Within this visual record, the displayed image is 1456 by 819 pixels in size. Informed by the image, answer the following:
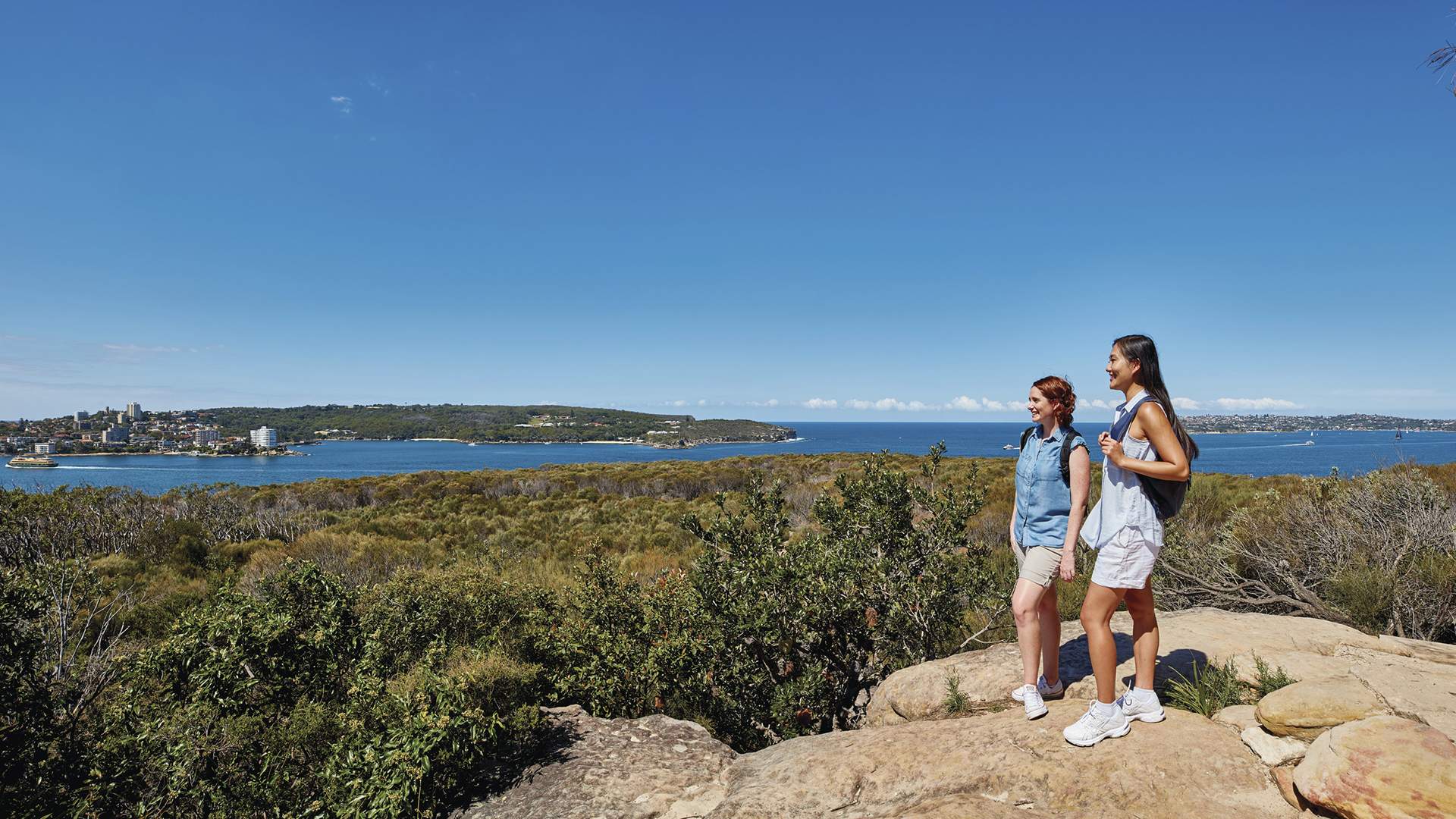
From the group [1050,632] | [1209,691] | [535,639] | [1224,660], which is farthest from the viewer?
[535,639]

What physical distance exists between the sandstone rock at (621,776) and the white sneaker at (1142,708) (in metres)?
2.53

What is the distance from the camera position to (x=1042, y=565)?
3.95 meters

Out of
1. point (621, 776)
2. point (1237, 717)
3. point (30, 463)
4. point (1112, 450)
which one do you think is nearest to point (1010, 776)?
point (1237, 717)

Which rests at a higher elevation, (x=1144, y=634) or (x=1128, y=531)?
(x=1128, y=531)

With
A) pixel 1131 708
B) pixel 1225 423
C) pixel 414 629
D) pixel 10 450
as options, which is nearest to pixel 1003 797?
pixel 1131 708

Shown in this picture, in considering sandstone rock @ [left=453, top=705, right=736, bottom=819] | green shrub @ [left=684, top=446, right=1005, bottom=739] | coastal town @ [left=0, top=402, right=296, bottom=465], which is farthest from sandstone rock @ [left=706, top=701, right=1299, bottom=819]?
coastal town @ [left=0, top=402, right=296, bottom=465]

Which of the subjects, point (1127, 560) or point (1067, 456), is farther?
point (1067, 456)

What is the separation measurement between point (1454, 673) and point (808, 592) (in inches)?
172

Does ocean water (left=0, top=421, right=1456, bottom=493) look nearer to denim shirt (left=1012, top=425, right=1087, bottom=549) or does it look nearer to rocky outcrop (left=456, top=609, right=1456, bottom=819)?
rocky outcrop (left=456, top=609, right=1456, bottom=819)

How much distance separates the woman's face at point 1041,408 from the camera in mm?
3949

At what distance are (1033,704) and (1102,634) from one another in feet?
2.35

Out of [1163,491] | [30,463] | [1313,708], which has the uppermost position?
[1163,491]

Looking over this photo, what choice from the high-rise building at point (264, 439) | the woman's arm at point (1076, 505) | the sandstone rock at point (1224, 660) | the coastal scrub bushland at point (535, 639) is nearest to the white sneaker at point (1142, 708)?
the sandstone rock at point (1224, 660)

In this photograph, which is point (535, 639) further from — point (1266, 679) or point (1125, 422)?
point (1266, 679)
